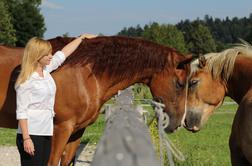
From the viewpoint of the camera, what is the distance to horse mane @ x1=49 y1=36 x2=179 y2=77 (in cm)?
507

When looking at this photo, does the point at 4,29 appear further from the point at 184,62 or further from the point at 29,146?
the point at 29,146

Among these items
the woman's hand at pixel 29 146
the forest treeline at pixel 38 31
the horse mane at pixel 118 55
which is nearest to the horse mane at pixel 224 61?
the horse mane at pixel 118 55

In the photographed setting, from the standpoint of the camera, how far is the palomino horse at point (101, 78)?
4.82 metres

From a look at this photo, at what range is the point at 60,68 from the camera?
4.94 meters

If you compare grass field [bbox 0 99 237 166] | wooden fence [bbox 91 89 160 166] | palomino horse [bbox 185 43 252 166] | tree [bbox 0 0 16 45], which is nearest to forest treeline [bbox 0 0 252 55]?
tree [bbox 0 0 16 45]

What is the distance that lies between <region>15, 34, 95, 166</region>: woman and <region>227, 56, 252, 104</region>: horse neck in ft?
6.88

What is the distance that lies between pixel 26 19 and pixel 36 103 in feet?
212

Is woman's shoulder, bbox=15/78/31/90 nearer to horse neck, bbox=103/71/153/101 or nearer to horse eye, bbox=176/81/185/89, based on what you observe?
horse neck, bbox=103/71/153/101

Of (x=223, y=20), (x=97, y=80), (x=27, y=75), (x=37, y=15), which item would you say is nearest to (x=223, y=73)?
(x=97, y=80)

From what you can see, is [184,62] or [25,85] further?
[184,62]

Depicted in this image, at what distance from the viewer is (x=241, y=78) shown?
16.7 feet

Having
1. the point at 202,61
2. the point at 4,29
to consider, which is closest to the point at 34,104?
the point at 202,61

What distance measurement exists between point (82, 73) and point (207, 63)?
1.38 m

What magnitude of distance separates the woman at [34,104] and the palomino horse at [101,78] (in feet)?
2.58
